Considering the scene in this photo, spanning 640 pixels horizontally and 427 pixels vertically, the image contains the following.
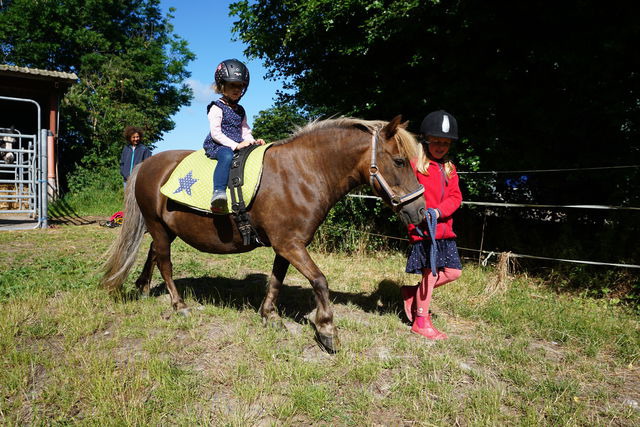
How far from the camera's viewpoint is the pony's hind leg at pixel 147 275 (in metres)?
4.56

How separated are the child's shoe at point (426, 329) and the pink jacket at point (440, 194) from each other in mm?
797

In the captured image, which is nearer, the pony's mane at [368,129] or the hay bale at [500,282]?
the pony's mane at [368,129]

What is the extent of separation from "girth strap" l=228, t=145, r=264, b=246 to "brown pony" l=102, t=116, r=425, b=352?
6cm

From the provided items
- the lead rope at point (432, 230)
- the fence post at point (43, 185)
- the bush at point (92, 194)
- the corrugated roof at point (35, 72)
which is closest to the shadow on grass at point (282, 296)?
the lead rope at point (432, 230)

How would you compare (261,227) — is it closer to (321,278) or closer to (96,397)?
(321,278)

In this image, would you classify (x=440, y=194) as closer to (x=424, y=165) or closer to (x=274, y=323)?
(x=424, y=165)

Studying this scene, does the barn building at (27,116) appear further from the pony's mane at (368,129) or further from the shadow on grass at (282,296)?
the pony's mane at (368,129)

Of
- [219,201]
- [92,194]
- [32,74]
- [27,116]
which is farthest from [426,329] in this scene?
[27,116]

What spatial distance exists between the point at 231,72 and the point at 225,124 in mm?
499

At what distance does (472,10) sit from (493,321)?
425 centimetres

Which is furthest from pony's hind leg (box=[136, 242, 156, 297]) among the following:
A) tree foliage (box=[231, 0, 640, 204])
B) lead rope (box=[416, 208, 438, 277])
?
tree foliage (box=[231, 0, 640, 204])

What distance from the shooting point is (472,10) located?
538 cm

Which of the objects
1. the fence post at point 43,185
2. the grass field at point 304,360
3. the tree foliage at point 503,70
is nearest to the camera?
the grass field at point 304,360

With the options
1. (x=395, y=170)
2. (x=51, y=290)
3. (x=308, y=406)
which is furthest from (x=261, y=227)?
(x=51, y=290)
